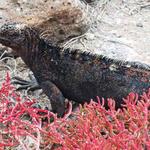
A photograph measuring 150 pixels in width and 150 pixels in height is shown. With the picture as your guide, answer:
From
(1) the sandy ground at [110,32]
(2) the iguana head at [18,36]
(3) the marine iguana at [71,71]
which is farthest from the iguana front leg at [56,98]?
(2) the iguana head at [18,36]

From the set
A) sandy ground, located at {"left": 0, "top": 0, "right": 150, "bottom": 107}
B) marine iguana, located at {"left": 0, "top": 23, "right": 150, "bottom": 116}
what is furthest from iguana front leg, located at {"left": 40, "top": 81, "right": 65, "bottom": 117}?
sandy ground, located at {"left": 0, "top": 0, "right": 150, "bottom": 107}

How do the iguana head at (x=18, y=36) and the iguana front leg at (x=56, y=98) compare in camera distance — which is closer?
the iguana head at (x=18, y=36)

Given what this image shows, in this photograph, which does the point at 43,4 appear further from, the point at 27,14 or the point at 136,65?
the point at 136,65

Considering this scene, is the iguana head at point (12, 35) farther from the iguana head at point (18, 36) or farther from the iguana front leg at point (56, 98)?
the iguana front leg at point (56, 98)

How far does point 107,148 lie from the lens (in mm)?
3146

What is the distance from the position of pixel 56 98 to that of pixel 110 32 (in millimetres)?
1580

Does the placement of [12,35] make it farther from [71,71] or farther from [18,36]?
[71,71]

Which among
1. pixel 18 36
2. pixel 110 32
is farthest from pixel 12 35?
pixel 110 32

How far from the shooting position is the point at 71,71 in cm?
493

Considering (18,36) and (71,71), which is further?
(71,71)

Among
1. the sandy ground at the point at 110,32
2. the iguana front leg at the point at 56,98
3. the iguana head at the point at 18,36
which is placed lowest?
the iguana front leg at the point at 56,98

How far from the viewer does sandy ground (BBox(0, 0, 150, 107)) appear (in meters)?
5.52

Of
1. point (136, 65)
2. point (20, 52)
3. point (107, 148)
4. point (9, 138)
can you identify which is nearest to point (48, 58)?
point (20, 52)

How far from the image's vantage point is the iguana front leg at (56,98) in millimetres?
4867
